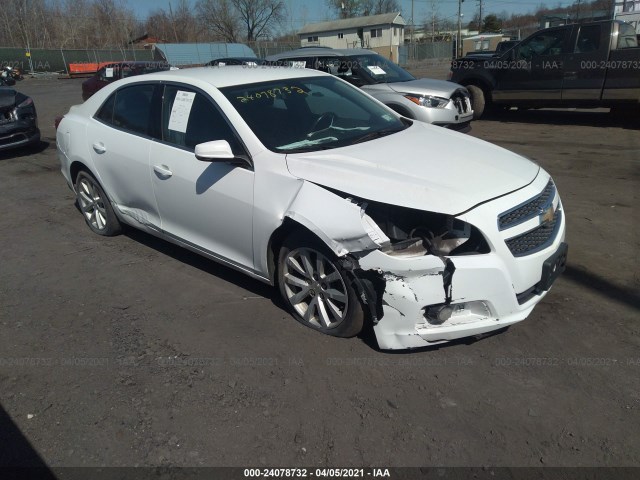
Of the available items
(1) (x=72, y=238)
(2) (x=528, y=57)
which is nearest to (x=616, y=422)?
(1) (x=72, y=238)

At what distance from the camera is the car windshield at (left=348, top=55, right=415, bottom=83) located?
31.6ft

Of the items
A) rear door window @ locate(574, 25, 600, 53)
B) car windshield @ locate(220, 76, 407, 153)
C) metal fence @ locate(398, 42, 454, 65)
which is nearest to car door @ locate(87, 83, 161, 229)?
car windshield @ locate(220, 76, 407, 153)

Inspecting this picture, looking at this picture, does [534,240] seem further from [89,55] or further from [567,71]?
[89,55]

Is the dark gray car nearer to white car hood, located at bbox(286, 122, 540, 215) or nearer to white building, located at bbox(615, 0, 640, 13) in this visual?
white car hood, located at bbox(286, 122, 540, 215)

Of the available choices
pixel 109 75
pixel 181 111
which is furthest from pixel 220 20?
pixel 181 111

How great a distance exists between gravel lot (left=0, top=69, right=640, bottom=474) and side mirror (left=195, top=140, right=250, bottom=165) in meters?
1.14

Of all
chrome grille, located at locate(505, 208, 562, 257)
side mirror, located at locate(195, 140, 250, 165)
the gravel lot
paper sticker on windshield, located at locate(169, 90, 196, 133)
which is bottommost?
the gravel lot

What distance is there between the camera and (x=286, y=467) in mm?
2404

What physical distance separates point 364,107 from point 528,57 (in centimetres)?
813

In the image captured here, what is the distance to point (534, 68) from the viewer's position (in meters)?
10.7

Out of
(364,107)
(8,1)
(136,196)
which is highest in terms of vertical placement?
(8,1)

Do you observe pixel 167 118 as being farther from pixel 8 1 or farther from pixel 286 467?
pixel 8 1

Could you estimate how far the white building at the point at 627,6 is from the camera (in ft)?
57.4

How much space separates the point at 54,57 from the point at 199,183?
48.9 m
